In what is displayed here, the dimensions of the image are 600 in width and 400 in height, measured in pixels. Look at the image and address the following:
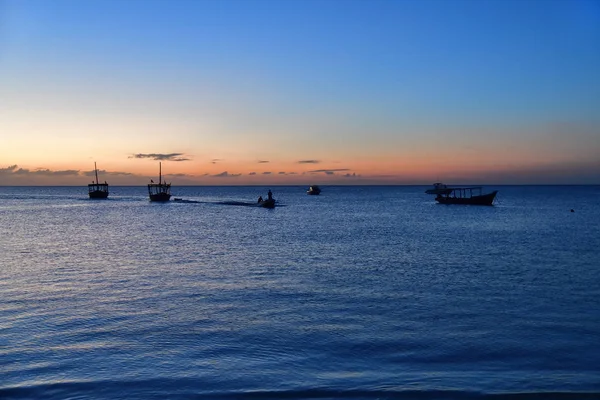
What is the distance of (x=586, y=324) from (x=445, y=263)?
42.8 feet

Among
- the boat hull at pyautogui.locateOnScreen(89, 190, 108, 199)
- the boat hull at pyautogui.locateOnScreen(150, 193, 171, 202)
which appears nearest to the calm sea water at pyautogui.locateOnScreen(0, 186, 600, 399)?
the boat hull at pyautogui.locateOnScreen(150, 193, 171, 202)

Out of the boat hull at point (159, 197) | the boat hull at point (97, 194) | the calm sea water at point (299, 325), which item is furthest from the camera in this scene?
the boat hull at point (97, 194)

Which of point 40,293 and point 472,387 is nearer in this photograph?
point 472,387

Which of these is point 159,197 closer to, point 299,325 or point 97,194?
point 97,194

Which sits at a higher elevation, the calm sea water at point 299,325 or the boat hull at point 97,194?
the boat hull at point 97,194

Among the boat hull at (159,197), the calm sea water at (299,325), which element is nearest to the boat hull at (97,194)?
the boat hull at (159,197)

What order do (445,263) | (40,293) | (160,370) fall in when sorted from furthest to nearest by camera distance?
1. (445,263)
2. (40,293)
3. (160,370)

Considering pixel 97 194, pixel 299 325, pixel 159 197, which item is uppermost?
pixel 97 194

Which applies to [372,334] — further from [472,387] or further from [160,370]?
[160,370]

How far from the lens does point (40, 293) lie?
63.5 ft

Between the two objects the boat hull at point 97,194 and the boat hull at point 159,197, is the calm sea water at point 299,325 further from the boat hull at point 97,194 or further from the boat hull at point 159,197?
the boat hull at point 97,194

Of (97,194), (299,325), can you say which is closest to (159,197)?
(97,194)

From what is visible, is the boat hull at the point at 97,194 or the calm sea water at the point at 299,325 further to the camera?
the boat hull at the point at 97,194

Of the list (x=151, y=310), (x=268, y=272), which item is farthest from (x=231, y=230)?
(x=151, y=310)
